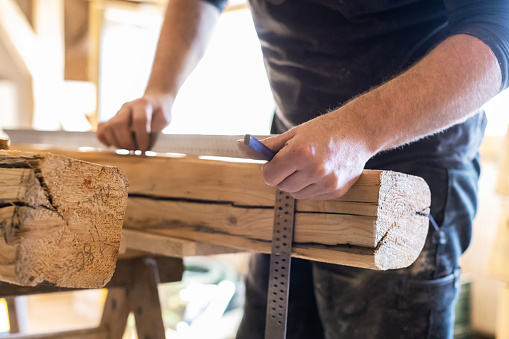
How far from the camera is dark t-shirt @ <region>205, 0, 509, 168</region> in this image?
1.16 metres

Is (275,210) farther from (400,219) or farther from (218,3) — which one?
(218,3)

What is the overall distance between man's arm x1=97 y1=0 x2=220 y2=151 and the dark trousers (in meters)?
0.64

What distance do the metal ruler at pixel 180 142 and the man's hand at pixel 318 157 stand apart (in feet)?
1.08

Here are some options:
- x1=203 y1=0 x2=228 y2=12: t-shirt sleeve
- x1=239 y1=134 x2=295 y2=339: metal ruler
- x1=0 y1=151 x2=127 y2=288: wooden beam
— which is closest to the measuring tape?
x1=239 y1=134 x2=295 y2=339: metal ruler

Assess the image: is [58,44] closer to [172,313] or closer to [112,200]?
[172,313]

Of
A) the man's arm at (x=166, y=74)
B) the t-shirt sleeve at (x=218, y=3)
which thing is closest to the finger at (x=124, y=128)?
the man's arm at (x=166, y=74)

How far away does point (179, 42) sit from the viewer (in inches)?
64.0

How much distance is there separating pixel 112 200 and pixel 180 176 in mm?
427

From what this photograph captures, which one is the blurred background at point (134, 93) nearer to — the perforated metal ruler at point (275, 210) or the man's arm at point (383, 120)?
the perforated metal ruler at point (275, 210)

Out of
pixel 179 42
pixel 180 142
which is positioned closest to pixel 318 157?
pixel 180 142

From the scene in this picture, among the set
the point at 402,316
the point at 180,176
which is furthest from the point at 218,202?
the point at 402,316

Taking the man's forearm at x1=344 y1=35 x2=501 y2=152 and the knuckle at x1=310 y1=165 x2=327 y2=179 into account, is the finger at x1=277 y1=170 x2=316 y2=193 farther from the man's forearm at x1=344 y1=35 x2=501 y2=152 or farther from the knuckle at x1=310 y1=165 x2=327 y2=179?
the man's forearm at x1=344 y1=35 x2=501 y2=152

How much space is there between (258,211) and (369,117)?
1.10 ft

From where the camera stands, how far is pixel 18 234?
687 millimetres
